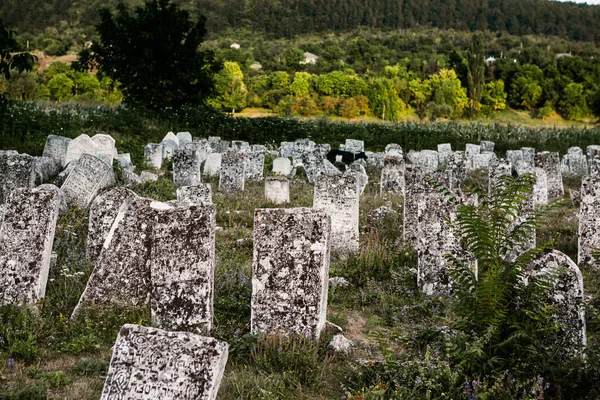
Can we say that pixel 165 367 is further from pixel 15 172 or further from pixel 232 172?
pixel 232 172

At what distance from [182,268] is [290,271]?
1.02 metres

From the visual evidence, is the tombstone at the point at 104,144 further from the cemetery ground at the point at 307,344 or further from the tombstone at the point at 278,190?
the cemetery ground at the point at 307,344

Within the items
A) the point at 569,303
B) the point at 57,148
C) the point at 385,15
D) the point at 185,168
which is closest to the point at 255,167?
the point at 185,168

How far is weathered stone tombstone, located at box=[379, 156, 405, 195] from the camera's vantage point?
15617mm

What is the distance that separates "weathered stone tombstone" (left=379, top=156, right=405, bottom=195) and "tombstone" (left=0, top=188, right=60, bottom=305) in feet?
34.9

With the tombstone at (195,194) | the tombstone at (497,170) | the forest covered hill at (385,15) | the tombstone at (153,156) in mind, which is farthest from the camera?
the forest covered hill at (385,15)

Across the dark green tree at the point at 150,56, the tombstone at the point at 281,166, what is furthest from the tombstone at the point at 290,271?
the dark green tree at the point at 150,56

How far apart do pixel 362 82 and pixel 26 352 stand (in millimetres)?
70077

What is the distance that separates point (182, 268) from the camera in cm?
547

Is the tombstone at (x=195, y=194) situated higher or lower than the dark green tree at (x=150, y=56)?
lower

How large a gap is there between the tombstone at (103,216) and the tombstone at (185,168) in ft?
22.6

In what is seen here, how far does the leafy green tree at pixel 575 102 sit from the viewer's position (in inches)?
3056

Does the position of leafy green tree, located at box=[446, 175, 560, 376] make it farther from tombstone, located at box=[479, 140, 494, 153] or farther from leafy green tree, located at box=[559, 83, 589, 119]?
leafy green tree, located at box=[559, 83, 589, 119]

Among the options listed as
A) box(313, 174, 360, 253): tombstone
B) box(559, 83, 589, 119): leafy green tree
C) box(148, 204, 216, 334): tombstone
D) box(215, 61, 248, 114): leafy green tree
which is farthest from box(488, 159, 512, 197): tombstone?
box(559, 83, 589, 119): leafy green tree
